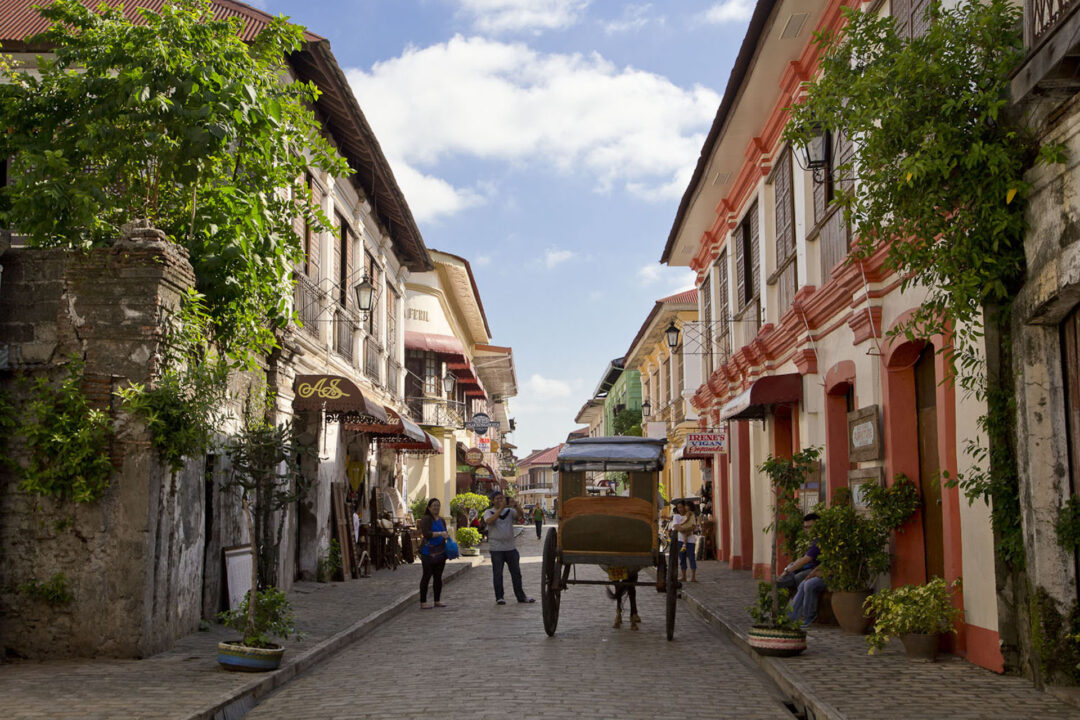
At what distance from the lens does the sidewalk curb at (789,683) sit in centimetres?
716

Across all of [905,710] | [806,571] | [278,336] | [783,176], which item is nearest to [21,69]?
[278,336]

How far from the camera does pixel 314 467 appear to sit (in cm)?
1750

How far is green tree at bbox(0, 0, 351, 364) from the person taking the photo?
10.4 metres

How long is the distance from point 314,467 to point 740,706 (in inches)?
435

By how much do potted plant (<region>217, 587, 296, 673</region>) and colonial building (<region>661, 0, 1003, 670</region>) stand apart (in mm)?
5776

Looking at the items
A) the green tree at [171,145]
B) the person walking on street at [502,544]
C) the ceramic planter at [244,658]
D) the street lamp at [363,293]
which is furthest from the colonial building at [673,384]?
the ceramic planter at [244,658]

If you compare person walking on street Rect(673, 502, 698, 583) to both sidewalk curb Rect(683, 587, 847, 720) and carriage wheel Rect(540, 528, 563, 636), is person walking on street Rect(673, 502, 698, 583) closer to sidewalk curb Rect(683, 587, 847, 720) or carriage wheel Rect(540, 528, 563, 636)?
sidewalk curb Rect(683, 587, 847, 720)

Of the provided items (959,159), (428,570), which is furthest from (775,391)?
(959,159)

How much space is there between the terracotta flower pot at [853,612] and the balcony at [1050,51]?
5.79 metres

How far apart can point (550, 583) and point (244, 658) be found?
3.68 meters

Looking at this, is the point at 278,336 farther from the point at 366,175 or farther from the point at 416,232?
the point at 416,232

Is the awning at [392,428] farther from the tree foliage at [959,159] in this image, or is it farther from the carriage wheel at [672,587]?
the tree foliage at [959,159]

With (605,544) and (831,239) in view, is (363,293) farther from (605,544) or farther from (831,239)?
(605,544)

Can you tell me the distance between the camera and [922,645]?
30.1ft
